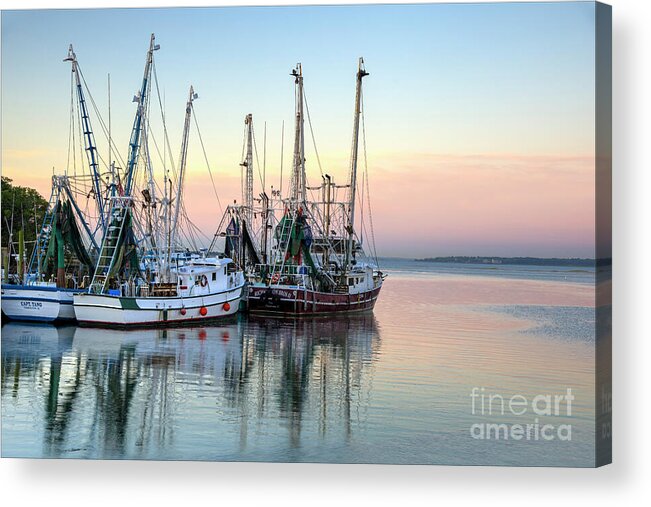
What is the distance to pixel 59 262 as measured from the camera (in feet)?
86.0

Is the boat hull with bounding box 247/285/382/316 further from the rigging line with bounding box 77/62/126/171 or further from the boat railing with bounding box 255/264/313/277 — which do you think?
the rigging line with bounding box 77/62/126/171

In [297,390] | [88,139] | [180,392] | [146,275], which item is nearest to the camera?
[180,392]

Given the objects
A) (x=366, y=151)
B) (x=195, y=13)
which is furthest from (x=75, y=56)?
(x=366, y=151)

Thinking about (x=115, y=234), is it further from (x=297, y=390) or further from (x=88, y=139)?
(x=297, y=390)

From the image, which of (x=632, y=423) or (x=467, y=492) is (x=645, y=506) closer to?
(x=632, y=423)

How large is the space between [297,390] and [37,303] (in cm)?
1056

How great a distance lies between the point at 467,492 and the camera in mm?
11594

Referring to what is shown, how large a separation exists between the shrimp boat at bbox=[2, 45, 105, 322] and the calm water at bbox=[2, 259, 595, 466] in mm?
800

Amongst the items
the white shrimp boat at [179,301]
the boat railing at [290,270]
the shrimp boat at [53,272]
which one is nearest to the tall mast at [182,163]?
the white shrimp boat at [179,301]

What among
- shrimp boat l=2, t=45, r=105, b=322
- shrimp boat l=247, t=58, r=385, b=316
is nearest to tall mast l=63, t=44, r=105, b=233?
shrimp boat l=2, t=45, r=105, b=322

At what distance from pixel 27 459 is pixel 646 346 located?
858 cm

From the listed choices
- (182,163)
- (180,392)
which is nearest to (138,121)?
(182,163)

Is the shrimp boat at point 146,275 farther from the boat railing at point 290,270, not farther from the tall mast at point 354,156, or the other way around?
the tall mast at point 354,156

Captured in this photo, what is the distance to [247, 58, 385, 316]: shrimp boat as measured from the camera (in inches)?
1214
